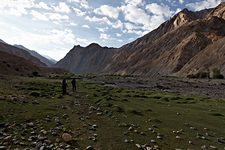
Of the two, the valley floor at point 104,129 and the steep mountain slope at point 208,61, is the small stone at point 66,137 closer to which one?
the valley floor at point 104,129

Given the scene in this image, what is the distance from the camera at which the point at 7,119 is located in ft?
62.8

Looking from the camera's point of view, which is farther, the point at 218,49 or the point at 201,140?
the point at 218,49

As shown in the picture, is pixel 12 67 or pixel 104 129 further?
pixel 12 67

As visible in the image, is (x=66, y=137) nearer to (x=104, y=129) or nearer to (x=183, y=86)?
(x=104, y=129)

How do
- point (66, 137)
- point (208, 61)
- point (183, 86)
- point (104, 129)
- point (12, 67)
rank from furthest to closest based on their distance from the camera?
point (208, 61) → point (12, 67) → point (183, 86) → point (104, 129) → point (66, 137)

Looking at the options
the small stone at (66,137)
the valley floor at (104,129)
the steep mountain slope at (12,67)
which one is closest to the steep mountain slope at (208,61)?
the steep mountain slope at (12,67)

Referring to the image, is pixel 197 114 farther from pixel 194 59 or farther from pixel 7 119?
pixel 194 59

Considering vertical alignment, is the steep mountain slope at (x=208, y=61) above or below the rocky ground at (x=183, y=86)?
above

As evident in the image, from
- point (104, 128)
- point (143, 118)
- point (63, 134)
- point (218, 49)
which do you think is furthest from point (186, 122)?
point (218, 49)

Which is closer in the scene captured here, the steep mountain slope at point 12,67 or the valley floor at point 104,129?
the valley floor at point 104,129

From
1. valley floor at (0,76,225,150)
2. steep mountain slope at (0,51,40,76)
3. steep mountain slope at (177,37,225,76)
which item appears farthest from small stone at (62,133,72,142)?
steep mountain slope at (177,37,225,76)

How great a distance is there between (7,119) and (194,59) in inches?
7367

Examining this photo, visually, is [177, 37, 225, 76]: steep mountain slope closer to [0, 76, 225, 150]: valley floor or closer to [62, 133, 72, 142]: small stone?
[0, 76, 225, 150]: valley floor

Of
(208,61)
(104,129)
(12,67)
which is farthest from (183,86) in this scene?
(208,61)
